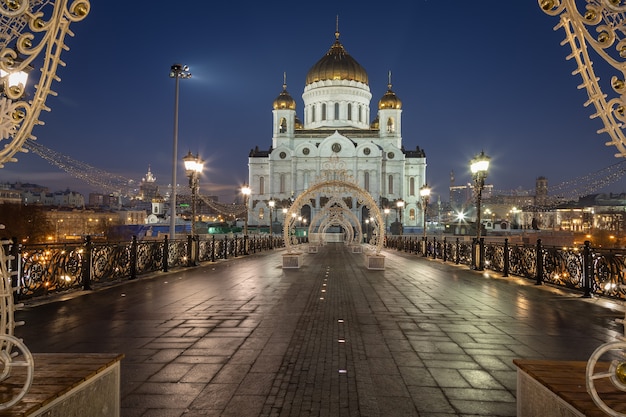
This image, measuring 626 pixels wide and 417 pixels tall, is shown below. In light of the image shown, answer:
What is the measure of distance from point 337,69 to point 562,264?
77.1 meters

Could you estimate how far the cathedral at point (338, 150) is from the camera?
273 feet

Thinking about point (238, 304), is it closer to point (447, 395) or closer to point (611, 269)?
point (447, 395)

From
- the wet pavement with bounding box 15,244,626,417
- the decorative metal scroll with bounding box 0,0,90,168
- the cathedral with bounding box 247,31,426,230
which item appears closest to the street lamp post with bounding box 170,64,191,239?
the wet pavement with bounding box 15,244,626,417

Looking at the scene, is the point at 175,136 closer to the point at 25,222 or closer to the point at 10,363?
the point at 10,363

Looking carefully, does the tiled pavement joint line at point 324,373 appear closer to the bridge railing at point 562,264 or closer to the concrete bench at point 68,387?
the concrete bench at point 68,387

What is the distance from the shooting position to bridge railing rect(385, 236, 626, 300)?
11031mm

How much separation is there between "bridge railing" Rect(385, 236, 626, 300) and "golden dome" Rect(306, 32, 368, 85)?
230 feet

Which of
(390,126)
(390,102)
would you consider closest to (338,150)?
(390,126)

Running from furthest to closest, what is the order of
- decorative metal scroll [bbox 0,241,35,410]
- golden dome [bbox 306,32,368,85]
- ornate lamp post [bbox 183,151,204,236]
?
golden dome [bbox 306,32,368,85]
ornate lamp post [bbox 183,151,204,236]
decorative metal scroll [bbox 0,241,35,410]

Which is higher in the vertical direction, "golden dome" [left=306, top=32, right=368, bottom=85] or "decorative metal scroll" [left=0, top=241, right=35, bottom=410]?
"golden dome" [left=306, top=32, right=368, bottom=85]

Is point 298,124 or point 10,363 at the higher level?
point 298,124

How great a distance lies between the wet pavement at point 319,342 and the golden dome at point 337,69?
77.7 metres

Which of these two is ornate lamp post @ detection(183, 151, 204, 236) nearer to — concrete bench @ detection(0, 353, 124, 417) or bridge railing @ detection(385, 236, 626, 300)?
bridge railing @ detection(385, 236, 626, 300)

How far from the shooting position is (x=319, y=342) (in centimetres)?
632
